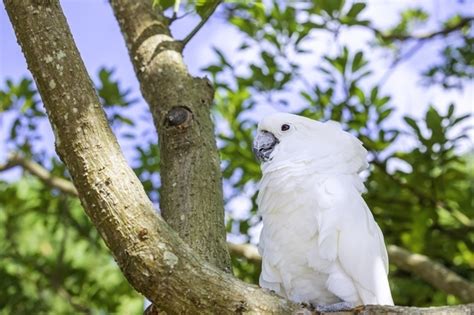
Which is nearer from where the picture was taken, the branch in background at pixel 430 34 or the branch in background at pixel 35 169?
the branch in background at pixel 35 169

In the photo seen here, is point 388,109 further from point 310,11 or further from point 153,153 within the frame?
point 153,153

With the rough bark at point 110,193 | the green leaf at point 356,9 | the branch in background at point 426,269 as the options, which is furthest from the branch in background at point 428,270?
the rough bark at point 110,193

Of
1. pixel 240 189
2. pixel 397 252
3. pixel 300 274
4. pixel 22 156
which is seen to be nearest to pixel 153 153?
pixel 240 189

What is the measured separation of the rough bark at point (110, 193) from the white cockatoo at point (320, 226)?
17.6 inches

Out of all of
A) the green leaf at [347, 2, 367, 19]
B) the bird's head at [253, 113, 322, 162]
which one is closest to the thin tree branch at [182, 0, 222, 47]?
the bird's head at [253, 113, 322, 162]

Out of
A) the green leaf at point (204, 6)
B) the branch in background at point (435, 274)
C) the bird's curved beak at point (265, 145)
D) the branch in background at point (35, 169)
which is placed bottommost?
the branch in background at point (435, 274)

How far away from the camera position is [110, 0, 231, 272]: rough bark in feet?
6.48

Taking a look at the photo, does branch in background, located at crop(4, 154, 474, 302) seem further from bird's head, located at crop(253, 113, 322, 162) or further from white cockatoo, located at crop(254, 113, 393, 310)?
white cockatoo, located at crop(254, 113, 393, 310)

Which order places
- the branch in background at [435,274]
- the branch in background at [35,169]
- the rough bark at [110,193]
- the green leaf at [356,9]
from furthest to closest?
1. the branch in background at [35,169]
2. the branch in background at [435,274]
3. the green leaf at [356,9]
4. the rough bark at [110,193]

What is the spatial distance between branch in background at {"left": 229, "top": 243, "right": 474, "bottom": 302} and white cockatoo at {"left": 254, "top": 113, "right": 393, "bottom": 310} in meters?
0.95

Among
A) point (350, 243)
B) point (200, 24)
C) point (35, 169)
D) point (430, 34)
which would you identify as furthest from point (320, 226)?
point (430, 34)

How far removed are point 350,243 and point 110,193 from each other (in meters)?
0.73

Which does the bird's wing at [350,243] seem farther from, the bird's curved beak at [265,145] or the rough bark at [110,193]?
the rough bark at [110,193]

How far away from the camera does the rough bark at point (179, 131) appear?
77.8 inches
